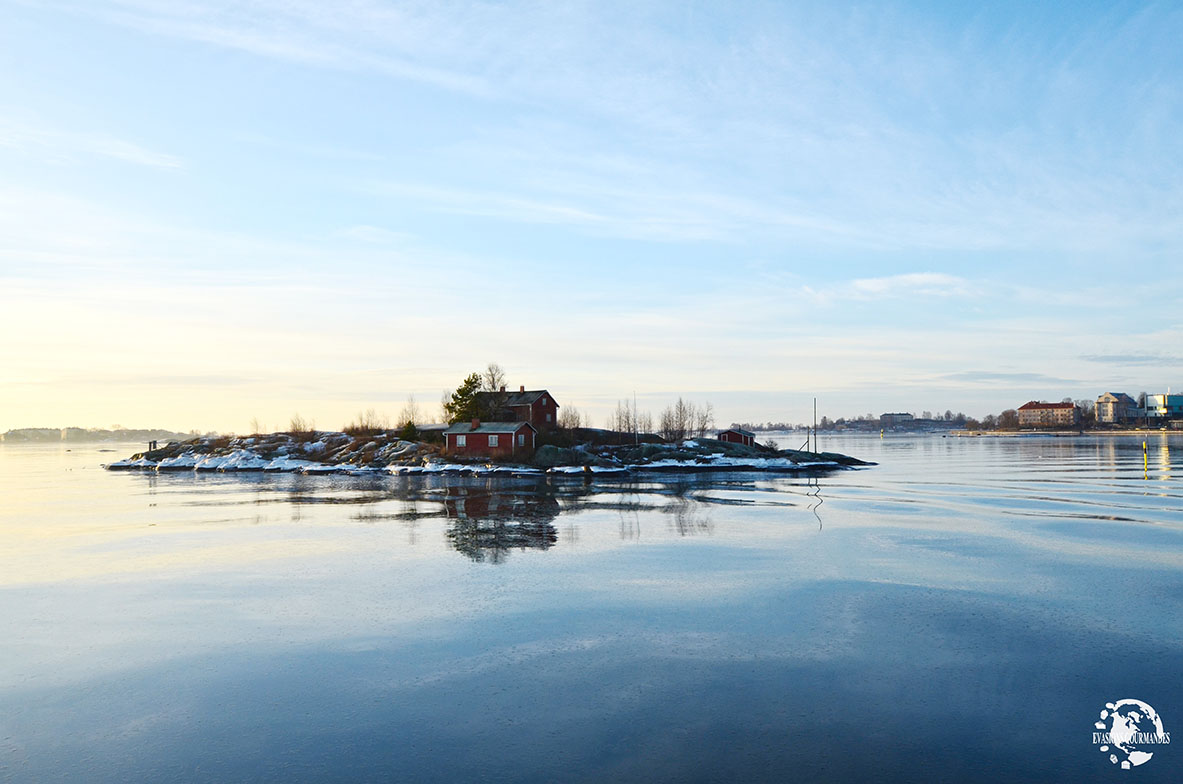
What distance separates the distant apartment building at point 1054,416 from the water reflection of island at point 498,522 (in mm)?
195813

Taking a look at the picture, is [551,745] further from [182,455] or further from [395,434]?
[182,455]

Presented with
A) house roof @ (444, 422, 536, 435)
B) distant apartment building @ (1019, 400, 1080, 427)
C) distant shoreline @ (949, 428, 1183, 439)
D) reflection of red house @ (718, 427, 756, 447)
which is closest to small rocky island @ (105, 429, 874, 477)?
reflection of red house @ (718, 427, 756, 447)

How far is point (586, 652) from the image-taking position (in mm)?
11391

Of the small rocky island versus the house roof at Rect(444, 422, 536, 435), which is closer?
the small rocky island

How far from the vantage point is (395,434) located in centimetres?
7525

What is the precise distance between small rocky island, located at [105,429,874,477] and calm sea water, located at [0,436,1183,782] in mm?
35065

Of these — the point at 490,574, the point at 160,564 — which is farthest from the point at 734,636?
the point at 160,564

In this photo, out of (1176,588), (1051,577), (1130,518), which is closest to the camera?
(1176,588)

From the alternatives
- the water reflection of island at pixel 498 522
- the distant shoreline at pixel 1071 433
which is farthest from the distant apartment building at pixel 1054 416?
the water reflection of island at pixel 498 522

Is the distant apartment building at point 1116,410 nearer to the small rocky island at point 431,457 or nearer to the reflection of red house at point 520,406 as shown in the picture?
the small rocky island at point 431,457

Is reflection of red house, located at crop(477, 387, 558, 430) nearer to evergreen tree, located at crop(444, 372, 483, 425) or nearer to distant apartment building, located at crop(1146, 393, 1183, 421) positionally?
evergreen tree, located at crop(444, 372, 483, 425)

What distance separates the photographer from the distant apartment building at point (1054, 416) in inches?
7510

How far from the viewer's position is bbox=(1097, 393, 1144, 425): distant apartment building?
611 feet

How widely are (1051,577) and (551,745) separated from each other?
46.1 ft
